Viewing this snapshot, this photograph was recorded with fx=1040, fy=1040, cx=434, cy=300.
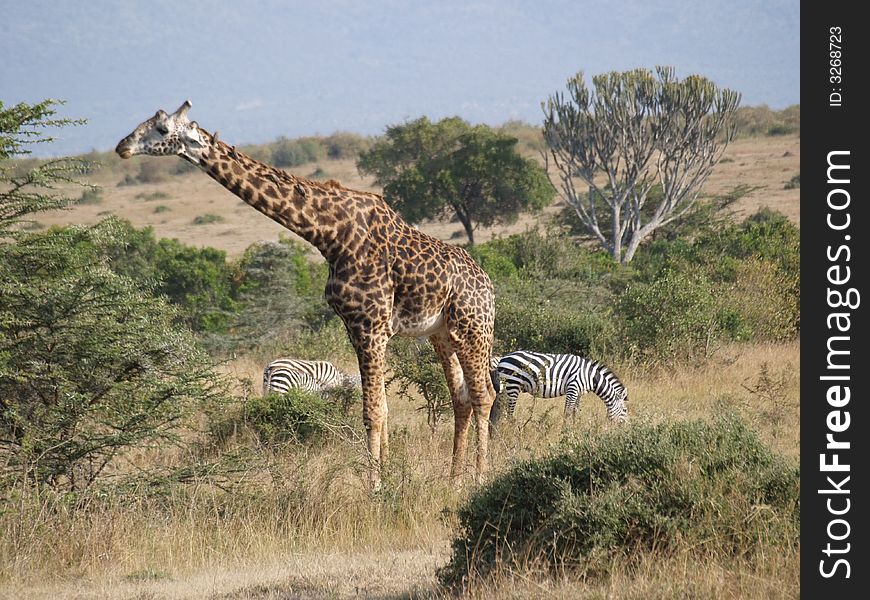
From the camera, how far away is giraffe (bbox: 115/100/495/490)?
28.7 ft

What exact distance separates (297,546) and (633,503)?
3026 mm

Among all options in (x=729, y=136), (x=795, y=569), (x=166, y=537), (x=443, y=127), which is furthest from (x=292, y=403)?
(x=443, y=127)

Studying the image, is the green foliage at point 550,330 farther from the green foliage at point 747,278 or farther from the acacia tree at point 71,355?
the acacia tree at point 71,355

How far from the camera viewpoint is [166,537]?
809cm

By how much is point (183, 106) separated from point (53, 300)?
2391mm

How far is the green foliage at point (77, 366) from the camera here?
30.4ft

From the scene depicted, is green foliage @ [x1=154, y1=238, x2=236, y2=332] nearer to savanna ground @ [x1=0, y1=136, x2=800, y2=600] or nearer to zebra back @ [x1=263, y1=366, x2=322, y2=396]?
zebra back @ [x1=263, y1=366, x2=322, y2=396]

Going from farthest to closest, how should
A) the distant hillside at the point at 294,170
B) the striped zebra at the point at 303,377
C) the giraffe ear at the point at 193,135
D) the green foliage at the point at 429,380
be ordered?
the distant hillside at the point at 294,170, the striped zebra at the point at 303,377, the green foliage at the point at 429,380, the giraffe ear at the point at 193,135

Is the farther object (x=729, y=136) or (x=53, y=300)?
(x=729, y=136)

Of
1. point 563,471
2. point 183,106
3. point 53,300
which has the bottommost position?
point 563,471

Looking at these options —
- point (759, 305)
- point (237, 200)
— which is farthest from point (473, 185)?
point (759, 305)

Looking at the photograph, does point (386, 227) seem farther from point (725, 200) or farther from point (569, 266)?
point (725, 200)

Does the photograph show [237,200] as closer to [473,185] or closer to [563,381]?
[473,185]

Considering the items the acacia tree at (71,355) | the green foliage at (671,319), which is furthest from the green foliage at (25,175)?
the green foliage at (671,319)
